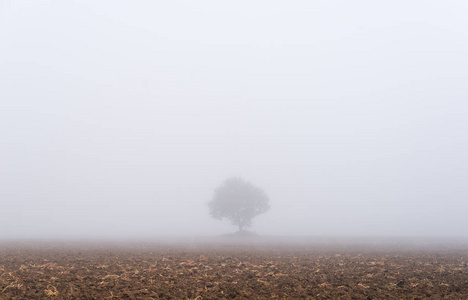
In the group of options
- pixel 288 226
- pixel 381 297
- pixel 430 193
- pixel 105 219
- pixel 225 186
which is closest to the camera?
pixel 381 297

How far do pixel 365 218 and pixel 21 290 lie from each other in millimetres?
157908

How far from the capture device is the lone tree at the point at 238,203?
8975 cm

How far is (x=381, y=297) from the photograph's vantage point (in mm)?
12789

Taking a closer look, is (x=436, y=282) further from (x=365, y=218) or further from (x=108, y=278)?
(x=365, y=218)

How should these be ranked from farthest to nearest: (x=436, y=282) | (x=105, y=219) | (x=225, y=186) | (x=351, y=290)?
(x=105, y=219) < (x=225, y=186) < (x=436, y=282) < (x=351, y=290)

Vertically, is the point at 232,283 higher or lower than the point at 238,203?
lower

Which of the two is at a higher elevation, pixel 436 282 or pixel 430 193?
pixel 430 193

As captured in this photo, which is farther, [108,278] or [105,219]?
[105,219]

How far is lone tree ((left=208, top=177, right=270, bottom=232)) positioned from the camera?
89750 mm

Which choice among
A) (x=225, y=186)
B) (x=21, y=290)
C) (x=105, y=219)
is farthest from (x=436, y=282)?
(x=105, y=219)

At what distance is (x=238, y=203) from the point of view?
292ft

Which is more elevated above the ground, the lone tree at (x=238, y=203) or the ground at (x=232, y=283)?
the lone tree at (x=238, y=203)

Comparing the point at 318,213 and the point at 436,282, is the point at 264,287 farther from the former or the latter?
the point at 318,213

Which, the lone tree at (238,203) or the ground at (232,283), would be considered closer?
the ground at (232,283)
